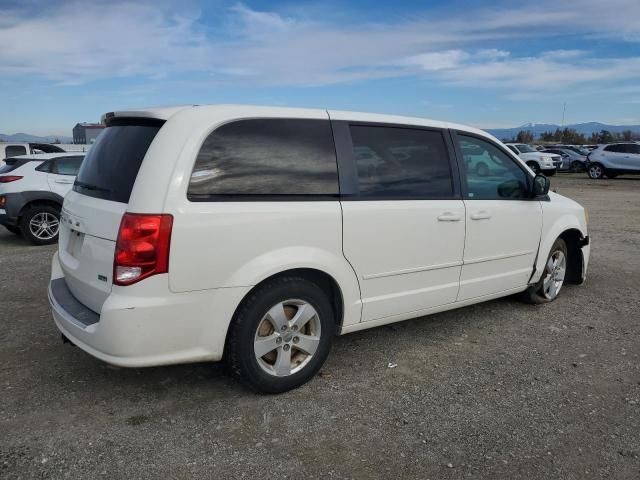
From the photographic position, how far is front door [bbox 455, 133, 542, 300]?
171 inches

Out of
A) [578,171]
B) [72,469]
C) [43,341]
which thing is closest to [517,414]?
[72,469]

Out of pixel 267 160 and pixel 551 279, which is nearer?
pixel 267 160

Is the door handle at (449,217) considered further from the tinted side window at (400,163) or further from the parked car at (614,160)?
the parked car at (614,160)

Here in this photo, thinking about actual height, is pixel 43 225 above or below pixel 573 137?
below

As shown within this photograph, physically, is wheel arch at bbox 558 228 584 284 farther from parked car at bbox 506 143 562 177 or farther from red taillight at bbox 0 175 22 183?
parked car at bbox 506 143 562 177

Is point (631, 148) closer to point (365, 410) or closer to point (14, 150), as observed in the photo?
point (14, 150)

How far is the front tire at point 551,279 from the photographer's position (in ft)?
17.3

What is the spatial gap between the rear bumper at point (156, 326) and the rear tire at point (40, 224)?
6.40m

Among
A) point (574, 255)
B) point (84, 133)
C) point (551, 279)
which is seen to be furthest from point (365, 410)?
point (84, 133)

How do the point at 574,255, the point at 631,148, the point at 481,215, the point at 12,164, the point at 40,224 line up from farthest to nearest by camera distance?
the point at 631,148 → the point at 12,164 → the point at 40,224 → the point at 574,255 → the point at 481,215

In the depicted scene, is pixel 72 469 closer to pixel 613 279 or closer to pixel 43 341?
pixel 43 341

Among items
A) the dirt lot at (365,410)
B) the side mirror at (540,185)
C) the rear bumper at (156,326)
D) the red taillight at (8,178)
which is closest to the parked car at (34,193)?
the red taillight at (8,178)

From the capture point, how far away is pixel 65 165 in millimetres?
9242

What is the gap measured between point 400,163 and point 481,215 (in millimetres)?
858
